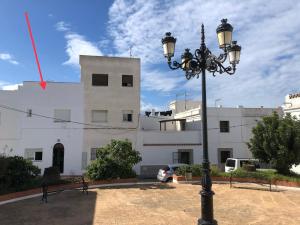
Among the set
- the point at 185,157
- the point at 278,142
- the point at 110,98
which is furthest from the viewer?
the point at 185,157

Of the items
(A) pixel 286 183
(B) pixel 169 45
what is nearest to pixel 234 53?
(B) pixel 169 45

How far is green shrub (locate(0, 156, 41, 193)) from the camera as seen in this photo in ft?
54.5

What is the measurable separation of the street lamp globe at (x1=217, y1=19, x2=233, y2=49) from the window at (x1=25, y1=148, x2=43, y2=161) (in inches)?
881

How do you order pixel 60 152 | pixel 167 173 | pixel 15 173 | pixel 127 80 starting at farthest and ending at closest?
pixel 127 80, pixel 60 152, pixel 167 173, pixel 15 173

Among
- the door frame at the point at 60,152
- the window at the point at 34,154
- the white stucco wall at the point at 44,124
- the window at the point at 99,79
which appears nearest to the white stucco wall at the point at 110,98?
the window at the point at 99,79

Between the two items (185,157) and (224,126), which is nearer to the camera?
(185,157)

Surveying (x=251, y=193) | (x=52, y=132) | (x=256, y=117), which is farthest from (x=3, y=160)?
(x=256, y=117)

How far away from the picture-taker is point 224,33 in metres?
8.57

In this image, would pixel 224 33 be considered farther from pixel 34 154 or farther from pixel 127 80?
pixel 34 154

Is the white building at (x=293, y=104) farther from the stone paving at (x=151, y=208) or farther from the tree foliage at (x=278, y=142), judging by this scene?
the stone paving at (x=151, y=208)

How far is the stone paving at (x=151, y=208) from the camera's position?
1188 cm

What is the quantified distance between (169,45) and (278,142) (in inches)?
571

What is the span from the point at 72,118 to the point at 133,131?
5561mm

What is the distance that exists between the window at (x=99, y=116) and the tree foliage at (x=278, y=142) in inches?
521
